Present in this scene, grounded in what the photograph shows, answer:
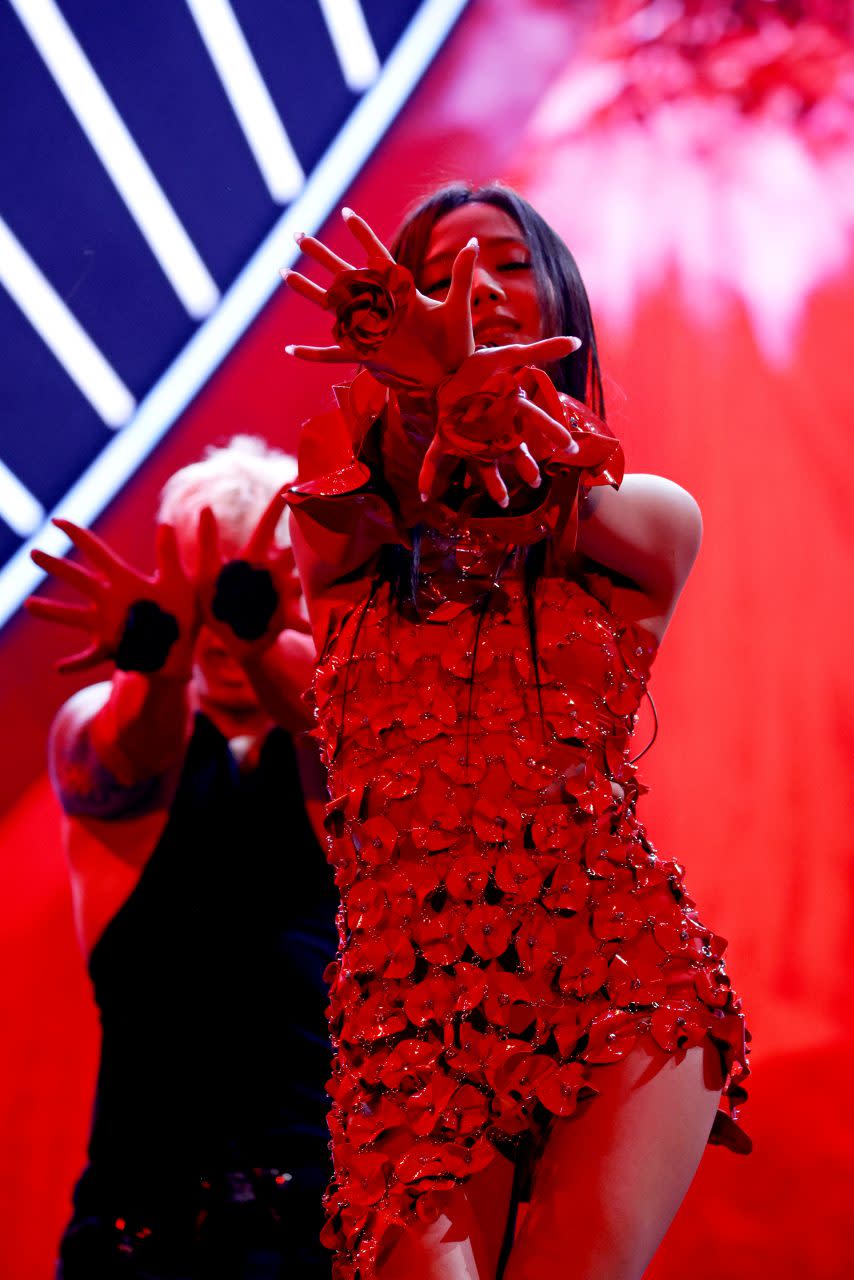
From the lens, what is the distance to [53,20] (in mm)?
2293

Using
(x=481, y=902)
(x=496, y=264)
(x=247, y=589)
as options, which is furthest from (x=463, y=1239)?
(x=247, y=589)

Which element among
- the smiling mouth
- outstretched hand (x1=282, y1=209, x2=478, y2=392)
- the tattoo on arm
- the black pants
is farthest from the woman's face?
the black pants

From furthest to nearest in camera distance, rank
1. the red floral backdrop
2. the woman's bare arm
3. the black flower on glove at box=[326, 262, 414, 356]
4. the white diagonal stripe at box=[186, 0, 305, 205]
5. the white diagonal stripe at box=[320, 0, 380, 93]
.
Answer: the white diagonal stripe at box=[320, 0, 380, 93]
the white diagonal stripe at box=[186, 0, 305, 205]
the red floral backdrop
the woman's bare arm
the black flower on glove at box=[326, 262, 414, 356]

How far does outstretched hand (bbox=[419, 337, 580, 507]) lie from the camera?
0.93 meters

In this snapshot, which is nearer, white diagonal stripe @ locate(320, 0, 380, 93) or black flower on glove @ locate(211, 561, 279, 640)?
black flower on glove @ locate(211, 561, 279, 640)

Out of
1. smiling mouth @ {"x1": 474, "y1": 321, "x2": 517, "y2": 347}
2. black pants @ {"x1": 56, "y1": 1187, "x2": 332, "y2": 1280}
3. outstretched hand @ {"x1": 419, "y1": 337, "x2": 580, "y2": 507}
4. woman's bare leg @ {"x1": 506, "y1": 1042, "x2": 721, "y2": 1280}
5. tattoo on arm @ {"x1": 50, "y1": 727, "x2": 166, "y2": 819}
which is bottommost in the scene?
black pants @ {"x1": 56, "y1": 1187, "x2": 332, "y2": 1280}

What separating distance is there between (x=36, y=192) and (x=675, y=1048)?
6.35ft

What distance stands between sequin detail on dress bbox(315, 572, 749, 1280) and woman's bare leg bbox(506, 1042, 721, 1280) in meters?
0.02

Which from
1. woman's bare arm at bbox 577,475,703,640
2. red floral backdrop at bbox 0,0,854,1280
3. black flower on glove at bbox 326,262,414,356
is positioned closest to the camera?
black flower on glove at bbox 326,262,414,356

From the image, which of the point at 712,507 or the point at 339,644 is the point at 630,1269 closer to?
the point at 339,644

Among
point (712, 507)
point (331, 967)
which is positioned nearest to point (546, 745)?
point (331, 967)

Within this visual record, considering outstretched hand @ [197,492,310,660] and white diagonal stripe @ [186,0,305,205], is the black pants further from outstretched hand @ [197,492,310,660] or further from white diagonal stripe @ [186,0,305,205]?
white diagonal stripe @ [186,0,305,205]

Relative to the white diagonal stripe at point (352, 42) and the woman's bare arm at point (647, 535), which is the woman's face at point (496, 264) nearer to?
the woman's bare arm at point (647, 535)

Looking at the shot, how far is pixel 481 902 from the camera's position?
3.48 ft
